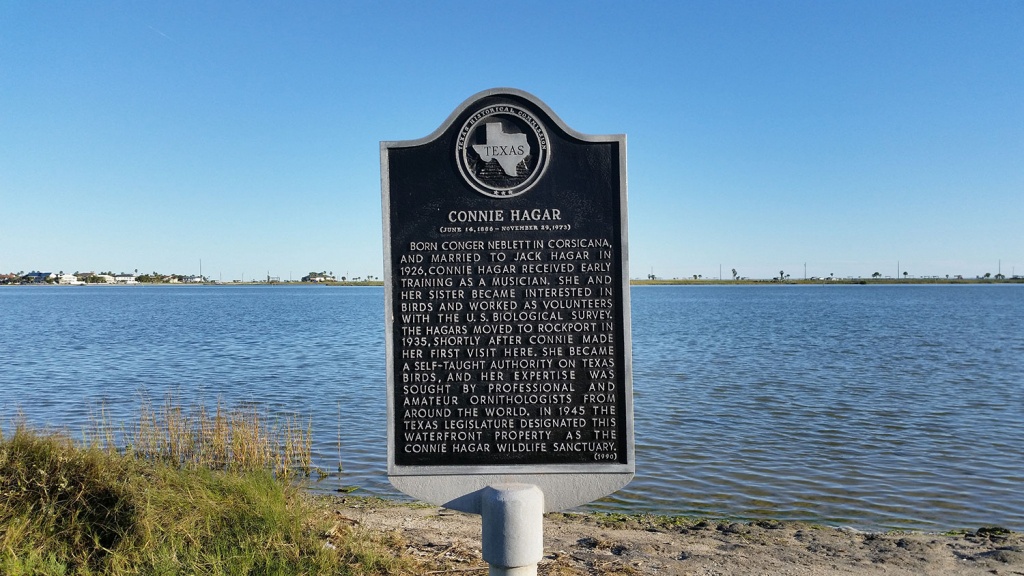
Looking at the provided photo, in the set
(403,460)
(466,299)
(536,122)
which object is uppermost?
(536,122)

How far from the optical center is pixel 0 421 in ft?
52.1

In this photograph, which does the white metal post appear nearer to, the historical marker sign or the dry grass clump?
the historical marker sign

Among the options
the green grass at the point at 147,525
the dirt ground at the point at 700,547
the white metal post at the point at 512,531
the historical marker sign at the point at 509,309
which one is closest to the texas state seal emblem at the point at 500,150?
the historical marker sign at the point at 509,309

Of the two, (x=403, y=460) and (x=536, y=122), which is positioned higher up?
(x=536, y=122)

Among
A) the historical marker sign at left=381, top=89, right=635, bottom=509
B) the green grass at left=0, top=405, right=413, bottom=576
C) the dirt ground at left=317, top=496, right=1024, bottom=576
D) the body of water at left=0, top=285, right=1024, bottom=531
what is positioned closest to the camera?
the green grass at left=0, top=405, right=413, bottom=576

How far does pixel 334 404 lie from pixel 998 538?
1522 cm

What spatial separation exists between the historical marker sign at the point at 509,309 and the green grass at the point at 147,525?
1.22 m

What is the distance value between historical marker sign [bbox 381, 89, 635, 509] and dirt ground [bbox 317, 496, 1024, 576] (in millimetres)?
1594

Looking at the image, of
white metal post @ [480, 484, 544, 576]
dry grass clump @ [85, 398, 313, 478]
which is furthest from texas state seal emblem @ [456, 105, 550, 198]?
dry grass clump @ [85, 398, 313, 478]

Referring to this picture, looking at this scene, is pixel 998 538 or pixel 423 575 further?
pixel 998 538

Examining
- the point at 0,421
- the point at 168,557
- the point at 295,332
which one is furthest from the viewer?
the point at 295,332

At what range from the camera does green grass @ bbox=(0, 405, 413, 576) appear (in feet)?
17.9

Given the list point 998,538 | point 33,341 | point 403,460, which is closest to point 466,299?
point 403,460

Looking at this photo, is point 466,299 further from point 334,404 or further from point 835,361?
point 835,361
